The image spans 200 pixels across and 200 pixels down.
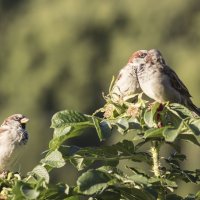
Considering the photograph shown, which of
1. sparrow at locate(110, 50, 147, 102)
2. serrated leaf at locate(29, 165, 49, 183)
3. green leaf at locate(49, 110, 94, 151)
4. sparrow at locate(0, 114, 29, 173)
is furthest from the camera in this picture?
sparrow at locate(0, 114, 29, 173)

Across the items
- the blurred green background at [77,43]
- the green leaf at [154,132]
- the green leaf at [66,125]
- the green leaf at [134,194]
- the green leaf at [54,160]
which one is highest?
the blurred green background at [77,43]

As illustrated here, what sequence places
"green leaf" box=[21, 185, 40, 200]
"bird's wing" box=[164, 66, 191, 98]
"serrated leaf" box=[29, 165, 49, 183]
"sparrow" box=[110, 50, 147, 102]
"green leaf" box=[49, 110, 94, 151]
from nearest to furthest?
"green leaf" box=[21, 185, 40, 200] → "serrated leaf" box=[29, 165, 49, 183] → "green leaf" box=[49, 110, 94, 151] → "bird's wing" box=[164, 66, 191, 98] → "sparrow" box=[110, 50, 147, 102]

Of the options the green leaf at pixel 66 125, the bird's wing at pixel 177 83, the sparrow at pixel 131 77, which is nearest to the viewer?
the green leaf at pixel 66 125

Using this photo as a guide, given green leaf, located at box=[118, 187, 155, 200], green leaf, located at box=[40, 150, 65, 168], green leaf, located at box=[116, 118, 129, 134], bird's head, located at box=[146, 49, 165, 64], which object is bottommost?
green leaf, located at box=[118, 187, 155, 200]

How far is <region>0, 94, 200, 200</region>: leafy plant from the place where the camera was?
221cm

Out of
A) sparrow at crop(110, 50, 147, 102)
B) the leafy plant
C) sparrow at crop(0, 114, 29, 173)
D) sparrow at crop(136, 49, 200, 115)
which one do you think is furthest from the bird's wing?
the leafy plant

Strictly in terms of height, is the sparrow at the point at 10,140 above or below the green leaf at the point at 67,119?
above

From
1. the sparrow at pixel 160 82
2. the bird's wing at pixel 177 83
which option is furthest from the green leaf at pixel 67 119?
the bird's wing at pixel 177 83

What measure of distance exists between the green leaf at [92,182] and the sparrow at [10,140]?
275 centimetres

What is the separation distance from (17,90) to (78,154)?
25232 mm

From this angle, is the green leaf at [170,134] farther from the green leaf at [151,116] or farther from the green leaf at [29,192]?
the green leaf at [29,192]

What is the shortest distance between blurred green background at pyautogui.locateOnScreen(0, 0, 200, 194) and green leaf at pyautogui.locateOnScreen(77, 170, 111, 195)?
23.0 metres

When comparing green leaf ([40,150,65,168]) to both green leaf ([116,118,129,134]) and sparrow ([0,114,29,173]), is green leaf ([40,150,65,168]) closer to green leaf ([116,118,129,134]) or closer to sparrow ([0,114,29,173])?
green leaf ([116,118,129,134])

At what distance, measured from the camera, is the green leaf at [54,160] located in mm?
2279
